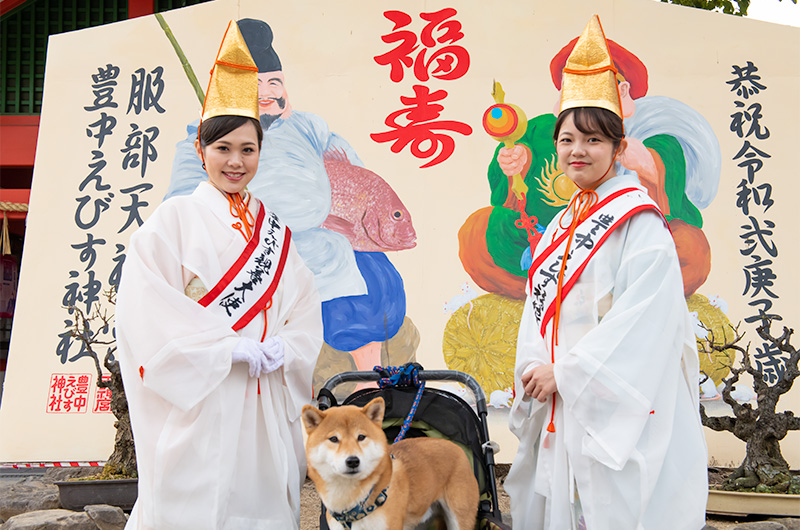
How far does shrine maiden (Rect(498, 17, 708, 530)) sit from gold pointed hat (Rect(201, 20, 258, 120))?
1.12m

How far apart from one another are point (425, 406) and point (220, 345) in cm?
94

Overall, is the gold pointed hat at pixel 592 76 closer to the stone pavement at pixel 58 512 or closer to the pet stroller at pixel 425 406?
the pet stroller at pixel 425 406

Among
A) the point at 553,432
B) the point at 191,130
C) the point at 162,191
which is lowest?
the point at 553,432

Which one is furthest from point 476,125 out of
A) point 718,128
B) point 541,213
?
point 718,128

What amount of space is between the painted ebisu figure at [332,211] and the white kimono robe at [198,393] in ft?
8.43

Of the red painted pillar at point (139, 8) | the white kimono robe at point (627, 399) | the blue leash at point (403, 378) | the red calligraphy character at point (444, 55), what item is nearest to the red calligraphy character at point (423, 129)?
the red calligraphy character at point (444, 55)

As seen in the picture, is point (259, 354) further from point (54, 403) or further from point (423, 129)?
point (54, 403)

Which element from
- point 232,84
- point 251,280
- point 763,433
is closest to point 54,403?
point 251,280

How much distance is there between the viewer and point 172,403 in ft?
6.81

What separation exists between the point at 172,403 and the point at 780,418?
3.67m

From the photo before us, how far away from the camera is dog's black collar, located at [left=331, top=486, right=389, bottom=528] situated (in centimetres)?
208

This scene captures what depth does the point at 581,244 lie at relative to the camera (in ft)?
6.96

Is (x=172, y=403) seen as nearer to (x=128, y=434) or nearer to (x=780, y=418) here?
(x=128, y=434)

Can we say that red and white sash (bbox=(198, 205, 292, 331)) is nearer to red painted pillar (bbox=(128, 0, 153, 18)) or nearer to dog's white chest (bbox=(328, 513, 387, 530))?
dog's white chest (bbox=(328, 513, 387, 530))
